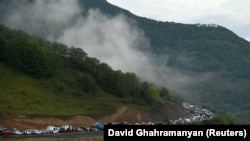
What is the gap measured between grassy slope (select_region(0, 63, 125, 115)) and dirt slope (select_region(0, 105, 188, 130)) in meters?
2.76

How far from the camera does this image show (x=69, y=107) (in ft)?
497

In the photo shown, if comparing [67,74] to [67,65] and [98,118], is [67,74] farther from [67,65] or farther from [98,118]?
[98,118]

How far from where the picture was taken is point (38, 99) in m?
148

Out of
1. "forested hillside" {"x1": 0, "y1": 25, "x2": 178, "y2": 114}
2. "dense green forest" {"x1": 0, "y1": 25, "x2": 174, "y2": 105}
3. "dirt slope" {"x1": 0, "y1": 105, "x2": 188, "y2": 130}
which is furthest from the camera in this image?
"dense green forest" {"x1": 0, "y1": 25, "x2": 174, "y2": 105}

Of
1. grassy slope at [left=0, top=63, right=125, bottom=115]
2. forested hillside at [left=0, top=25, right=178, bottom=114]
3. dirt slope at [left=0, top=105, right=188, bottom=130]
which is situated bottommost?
dirt slope at [left=0, top=105, right=188, bottom=130]

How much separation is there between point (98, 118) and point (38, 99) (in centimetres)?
2035

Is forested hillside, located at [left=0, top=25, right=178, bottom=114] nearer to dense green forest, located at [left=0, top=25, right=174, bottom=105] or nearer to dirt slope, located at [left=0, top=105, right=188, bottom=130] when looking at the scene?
dense green forest, located at [left=0, top=25, right=174, bottom=105]

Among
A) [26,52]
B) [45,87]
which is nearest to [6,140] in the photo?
[45,87]

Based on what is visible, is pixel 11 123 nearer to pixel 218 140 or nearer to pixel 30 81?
pixel 30 81

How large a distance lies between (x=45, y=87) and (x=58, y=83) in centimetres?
511

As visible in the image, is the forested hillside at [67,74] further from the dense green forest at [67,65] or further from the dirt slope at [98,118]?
the dirt slope at [98,118]

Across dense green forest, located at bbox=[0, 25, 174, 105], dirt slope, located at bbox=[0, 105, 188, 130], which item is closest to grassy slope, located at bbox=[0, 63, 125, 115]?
dirt slope, located at bbox=[0, 105, 188, 130]

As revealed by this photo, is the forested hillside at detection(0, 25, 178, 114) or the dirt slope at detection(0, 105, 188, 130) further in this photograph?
the forested hillside at detection(0, 25, 178, 114)

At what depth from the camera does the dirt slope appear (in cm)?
12731
